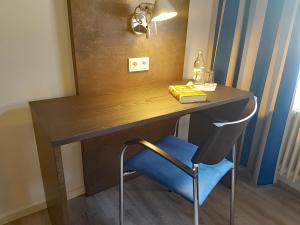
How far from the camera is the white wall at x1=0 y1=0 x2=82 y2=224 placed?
1.09 m

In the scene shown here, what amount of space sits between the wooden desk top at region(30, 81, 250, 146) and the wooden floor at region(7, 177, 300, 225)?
75 centimetres

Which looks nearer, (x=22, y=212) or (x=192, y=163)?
(x=192, y=163)

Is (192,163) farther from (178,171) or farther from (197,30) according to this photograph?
(197,30)

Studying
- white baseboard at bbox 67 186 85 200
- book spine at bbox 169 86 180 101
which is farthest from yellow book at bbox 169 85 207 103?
white baseboard at bbox 67 186 85 200

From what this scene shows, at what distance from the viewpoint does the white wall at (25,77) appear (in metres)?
1.09

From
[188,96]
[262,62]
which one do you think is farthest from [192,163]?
[262,62]

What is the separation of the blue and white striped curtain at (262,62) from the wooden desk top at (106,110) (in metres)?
0.24

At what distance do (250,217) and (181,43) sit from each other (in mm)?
1302

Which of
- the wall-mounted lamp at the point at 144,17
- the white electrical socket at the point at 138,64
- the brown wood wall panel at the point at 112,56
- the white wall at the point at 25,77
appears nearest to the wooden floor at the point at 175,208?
the brown wood wall panel at the point at 112,56

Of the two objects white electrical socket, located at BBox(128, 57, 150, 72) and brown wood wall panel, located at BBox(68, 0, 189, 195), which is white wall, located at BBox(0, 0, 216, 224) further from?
white electrical socket, located at BBox(128, 57, 150, 72)

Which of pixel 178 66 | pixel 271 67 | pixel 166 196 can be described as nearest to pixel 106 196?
pixel 166 196

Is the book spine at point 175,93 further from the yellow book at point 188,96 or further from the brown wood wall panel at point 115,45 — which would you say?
the brown wood wall panel at point 115,45

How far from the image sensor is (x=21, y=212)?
1414mm

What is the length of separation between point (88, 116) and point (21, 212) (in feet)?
2.99
